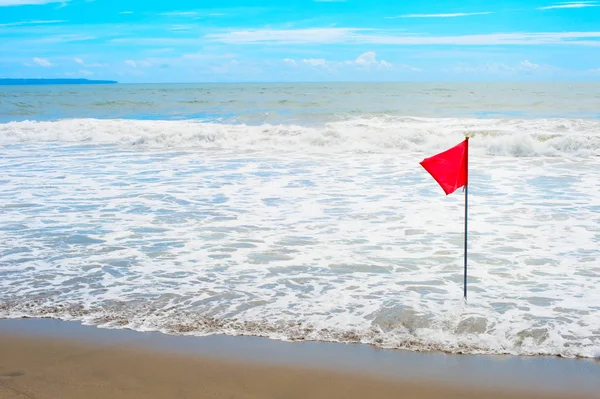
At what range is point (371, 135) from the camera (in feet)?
79.4

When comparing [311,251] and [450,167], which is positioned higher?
[450,167]

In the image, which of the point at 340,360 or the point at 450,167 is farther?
the point at 450,167

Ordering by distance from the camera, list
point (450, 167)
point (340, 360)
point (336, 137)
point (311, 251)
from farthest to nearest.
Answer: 1. point (336, 137)
2. point (311, 251)
3. point (450, 167)
4. point (340, 360)

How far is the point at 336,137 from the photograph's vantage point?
2411 centimetres

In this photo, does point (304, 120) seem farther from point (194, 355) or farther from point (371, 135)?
point (194, 355)

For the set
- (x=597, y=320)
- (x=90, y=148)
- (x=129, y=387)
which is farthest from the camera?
(x=90, y=148)

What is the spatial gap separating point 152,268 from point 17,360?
108 inches

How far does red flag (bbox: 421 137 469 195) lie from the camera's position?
5.90 m

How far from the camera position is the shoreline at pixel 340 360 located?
4.72 meters

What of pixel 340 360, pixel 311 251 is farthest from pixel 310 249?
pixel 340 360

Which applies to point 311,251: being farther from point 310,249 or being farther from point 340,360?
point 340,360

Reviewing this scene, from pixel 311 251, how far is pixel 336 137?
1594 cm

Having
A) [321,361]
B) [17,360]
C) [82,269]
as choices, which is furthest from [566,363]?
[82,269]

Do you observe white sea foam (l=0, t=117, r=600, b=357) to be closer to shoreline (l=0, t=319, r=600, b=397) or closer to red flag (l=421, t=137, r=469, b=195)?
shoreline (l=0, t=319, r=600, b=397)
